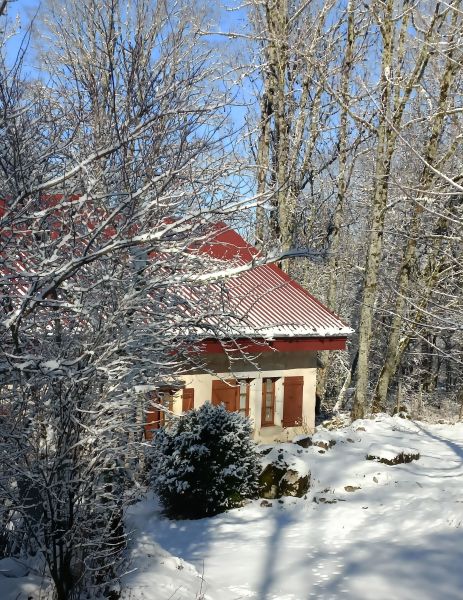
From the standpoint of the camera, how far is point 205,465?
9.31 meters

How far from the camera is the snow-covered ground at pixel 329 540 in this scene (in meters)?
6.42

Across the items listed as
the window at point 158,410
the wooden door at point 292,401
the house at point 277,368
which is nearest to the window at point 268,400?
the house at point 277,368

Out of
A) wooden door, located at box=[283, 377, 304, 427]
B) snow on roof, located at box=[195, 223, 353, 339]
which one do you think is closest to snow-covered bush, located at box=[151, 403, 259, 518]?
snow on roof, located at box=[195, 223, 353, 339]

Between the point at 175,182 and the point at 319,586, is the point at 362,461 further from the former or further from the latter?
the point at 175,182

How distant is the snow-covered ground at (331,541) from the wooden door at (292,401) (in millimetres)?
3010

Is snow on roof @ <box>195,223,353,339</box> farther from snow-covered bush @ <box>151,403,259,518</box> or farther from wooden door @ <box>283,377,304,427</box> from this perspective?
snow-covered bush @ <box>151,403,259,518</box>

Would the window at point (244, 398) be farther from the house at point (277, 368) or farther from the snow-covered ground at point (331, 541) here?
the snow-covered ground at point (331, 541)

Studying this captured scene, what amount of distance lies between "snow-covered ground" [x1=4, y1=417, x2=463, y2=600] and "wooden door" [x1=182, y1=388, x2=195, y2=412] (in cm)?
249

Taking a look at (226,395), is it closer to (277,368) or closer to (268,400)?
(268,400)

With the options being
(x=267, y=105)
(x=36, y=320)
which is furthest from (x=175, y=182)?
(x=267, y=105)

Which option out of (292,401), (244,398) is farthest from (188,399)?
(292,401)

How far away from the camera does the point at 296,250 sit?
401cm

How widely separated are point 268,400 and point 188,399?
237 cm

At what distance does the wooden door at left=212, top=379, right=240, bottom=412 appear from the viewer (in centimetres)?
1329
